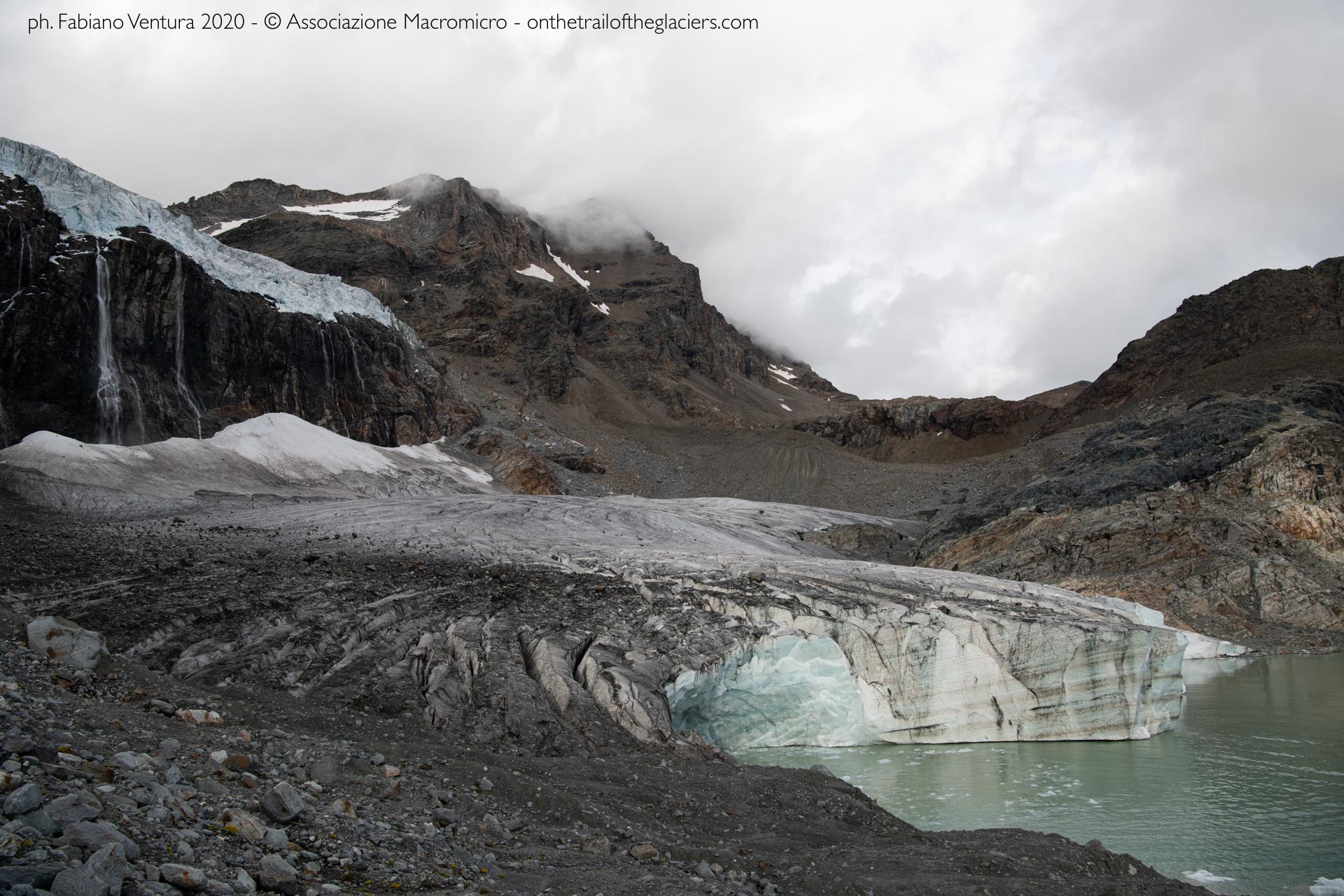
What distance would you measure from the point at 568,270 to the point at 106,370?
327 ft

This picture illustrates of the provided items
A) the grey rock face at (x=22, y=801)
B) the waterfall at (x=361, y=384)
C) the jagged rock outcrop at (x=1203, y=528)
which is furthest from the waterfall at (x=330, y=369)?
the grey rock face at (x=22, y=801)

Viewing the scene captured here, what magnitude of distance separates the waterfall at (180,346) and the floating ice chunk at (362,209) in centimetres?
6414

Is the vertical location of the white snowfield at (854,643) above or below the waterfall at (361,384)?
below

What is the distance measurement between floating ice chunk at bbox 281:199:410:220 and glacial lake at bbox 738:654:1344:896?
99.0 m

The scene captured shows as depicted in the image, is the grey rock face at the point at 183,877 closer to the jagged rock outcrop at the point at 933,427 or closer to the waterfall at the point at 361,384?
the waterfall at the point at 361,384

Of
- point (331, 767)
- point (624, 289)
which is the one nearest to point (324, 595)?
point (331, 767)

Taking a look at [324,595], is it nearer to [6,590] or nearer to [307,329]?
[6,590]

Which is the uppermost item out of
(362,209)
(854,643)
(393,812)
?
(362,209)

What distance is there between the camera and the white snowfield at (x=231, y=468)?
923 inches

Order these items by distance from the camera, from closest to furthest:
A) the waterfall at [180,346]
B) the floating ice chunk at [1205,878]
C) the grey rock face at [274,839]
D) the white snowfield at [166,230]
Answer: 1. the grey rock face at [274,839]
2. the floating ice chunk at [1205,878]
3. the white snowfield at [166,230]
4. the waterfall at [180,346]

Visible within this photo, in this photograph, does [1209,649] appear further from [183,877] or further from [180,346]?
[180,346]

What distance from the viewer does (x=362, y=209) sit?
4112 inches

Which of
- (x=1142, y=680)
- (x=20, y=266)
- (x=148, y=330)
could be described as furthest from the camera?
(x=148, y=330)

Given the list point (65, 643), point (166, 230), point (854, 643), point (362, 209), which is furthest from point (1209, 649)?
point (362, 209)
